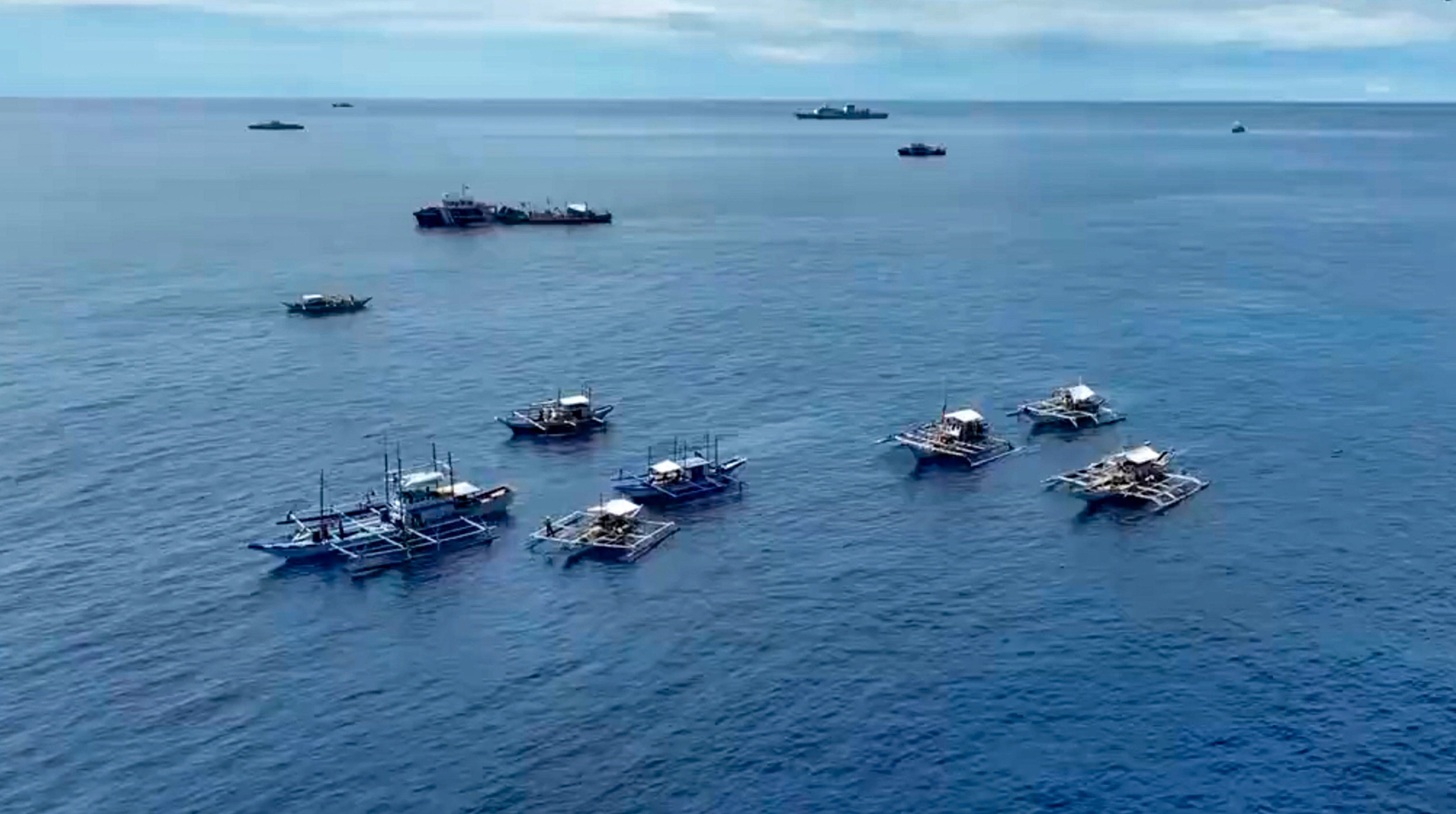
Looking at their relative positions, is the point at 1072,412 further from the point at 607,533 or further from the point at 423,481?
the point at 423,481

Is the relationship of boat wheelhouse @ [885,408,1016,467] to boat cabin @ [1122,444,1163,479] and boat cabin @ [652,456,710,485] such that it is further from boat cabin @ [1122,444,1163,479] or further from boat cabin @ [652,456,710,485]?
boat cabin @ [652,456,710,485]

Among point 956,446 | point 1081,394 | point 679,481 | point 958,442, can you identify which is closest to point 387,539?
point 679,481

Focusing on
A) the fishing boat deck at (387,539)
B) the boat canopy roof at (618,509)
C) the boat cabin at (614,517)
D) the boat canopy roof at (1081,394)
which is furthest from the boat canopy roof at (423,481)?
the boat canopy roof at (1081,394)

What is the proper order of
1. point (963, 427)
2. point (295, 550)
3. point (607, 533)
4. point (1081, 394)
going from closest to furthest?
point (295, 550), point (607, 533), point (963, 427), point (1081, 394)

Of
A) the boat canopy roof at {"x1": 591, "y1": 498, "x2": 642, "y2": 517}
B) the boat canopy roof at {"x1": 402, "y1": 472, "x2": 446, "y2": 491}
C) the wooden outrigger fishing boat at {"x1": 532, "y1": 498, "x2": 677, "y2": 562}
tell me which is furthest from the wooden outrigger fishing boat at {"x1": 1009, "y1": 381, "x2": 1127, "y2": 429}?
the boat canopy roof at {"x1": 402, "y1": 472, "x2": 446, "y2": 491}

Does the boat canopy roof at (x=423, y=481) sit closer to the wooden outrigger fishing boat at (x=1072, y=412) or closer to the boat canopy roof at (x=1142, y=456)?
the boat canopy roof at (x=1142, y=456)

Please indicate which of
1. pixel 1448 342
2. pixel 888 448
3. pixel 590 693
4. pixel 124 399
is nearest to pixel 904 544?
pixel 888 448
